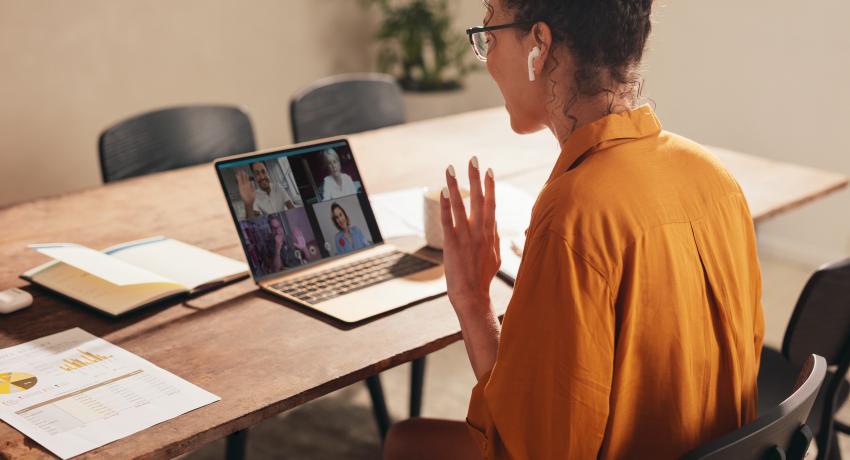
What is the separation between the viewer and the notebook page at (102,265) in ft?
4.83

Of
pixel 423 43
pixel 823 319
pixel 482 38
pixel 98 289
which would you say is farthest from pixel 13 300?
pixel 423 43

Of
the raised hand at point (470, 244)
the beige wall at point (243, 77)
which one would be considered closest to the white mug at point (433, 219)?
the raised hand at point (470, 244)

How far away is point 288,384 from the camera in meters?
1.22

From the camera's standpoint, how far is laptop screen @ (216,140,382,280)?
1.55 metres

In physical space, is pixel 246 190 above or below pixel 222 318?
above

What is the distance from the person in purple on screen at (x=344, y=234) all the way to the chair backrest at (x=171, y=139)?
1038 millimetres

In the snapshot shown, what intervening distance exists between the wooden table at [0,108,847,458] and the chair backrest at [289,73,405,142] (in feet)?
1.80

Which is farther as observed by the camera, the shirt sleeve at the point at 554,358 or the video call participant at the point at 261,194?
the video call participant at the point at 261,194

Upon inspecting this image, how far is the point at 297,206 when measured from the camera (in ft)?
5.30

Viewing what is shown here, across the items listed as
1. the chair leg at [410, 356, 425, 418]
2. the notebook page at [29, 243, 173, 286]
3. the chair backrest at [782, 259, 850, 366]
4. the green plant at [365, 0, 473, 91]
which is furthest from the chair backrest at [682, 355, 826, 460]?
the green plant at [365, 0, 473, 91]

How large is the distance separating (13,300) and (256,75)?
10.7ft

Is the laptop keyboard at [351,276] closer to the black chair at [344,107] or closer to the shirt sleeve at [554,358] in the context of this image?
the shirt sleeve at [554,358]

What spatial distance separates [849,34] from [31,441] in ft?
10.9

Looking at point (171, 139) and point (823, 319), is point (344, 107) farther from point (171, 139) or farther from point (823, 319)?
point (823, 319)
